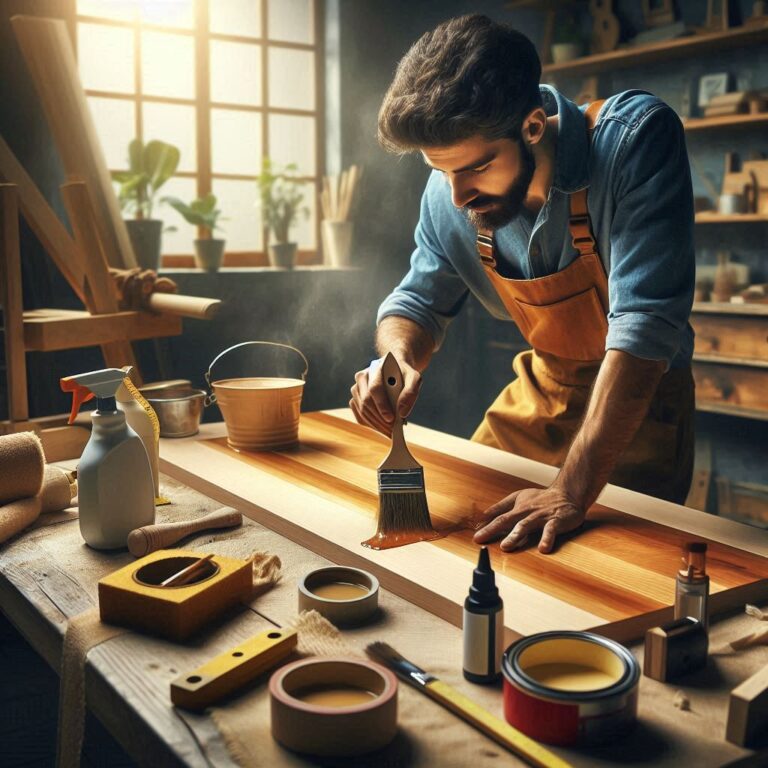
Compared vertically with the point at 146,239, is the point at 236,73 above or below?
above

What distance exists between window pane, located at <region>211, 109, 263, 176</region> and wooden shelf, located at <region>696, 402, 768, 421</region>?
2.71 meters

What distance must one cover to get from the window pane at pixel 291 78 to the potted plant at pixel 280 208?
1.67ft

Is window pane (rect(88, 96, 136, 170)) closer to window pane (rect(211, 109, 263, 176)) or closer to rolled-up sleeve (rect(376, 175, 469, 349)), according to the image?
window pane (rect(211, 109, 263, 176))

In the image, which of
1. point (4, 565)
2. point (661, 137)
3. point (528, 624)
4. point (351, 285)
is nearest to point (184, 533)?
point (4, 565)

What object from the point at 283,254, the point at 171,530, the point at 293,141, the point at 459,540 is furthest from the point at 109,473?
the point at 293,141

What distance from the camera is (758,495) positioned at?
14.5ft

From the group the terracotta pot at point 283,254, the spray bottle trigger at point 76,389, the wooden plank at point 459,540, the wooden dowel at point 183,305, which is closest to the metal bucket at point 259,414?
the wooden plank at point 459,540

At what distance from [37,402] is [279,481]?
1.75 m

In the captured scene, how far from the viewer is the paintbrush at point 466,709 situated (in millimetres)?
894

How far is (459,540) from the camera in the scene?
1495 millimetres

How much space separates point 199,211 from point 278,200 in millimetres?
458

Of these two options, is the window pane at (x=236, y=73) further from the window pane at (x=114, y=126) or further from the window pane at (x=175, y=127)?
the window pane at (x=114, y=126)

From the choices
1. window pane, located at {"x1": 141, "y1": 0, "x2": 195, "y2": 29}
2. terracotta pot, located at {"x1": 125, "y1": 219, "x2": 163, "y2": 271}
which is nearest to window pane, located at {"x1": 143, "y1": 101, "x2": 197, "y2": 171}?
window pane, located at {"x1": 141, "y1": 0, "x2": 195, "y2": 29}

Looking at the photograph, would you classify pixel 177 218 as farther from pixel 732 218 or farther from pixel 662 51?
pixel 732 218
